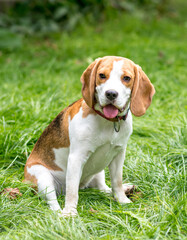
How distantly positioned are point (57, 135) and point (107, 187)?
74 cm

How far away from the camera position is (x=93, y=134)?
306 centimetres

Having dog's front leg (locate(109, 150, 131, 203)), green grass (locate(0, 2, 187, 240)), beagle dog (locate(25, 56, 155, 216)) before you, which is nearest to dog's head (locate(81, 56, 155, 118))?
beagle dog (locate(25, 56, 155, 216))

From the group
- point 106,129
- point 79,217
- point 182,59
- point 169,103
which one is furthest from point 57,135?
point 182,59

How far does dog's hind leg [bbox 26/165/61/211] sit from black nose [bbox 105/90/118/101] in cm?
101

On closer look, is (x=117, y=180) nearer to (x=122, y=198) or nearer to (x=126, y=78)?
(x=122, y=198)

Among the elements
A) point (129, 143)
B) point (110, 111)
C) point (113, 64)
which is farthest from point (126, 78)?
point (129, 143)

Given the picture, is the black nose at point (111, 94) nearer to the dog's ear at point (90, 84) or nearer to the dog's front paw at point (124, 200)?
the dog's ear at point (90, 84)

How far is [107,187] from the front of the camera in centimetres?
373

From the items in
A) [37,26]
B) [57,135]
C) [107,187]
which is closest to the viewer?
[57,135]

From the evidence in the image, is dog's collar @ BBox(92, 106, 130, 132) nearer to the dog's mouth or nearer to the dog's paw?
the dog's mouth

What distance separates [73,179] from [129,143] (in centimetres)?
144

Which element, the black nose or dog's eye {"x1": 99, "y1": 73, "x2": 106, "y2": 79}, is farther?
dog's eye {"x1": 99, "y1": 73, "x2": 106, "y2": 79}

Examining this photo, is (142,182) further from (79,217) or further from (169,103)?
(169,103)

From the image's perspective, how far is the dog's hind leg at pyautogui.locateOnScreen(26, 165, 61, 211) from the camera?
3.21 metres
